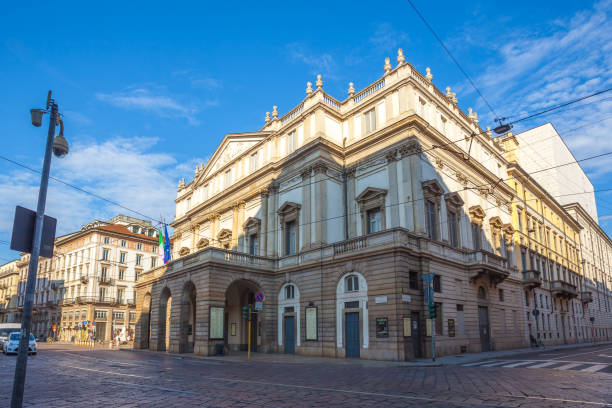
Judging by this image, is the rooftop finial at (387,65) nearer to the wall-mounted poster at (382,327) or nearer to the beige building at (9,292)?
the wall-mounted poster at (382,327)

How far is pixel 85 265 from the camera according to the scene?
65.8 m

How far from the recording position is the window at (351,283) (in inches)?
1009

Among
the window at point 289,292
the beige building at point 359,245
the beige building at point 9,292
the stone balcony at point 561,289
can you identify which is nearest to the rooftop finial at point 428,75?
the beige building at point 359,245

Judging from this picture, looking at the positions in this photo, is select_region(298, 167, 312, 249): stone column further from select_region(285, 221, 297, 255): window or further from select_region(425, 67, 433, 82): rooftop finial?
select_region(425, 67, 433, 82): rooftop finial

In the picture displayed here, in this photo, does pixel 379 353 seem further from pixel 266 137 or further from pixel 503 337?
pixel 266 137

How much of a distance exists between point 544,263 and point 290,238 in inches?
1119

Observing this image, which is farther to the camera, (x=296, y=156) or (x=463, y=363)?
(x=296, y=156)

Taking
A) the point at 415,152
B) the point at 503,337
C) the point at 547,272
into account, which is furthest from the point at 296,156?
the point at 547,272

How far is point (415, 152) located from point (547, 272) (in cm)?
2766

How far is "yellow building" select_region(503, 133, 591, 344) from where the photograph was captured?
39159 mm

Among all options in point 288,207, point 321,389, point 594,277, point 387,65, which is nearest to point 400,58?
point 387,65

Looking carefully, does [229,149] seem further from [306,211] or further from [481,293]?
[481,293]

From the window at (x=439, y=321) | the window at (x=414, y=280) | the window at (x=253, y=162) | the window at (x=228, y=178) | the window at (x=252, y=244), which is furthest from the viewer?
the window at (x=228, y=178)

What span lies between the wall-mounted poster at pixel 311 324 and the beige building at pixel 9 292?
272ft
